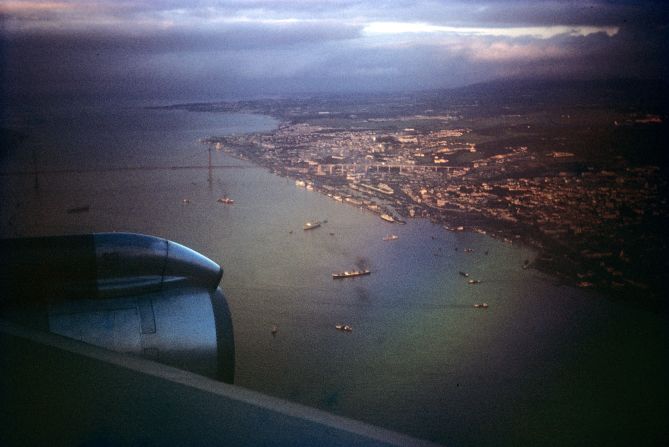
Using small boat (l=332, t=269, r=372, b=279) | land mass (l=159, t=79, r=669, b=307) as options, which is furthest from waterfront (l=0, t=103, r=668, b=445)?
land mass (l=159, t=79, r=669, b=307)

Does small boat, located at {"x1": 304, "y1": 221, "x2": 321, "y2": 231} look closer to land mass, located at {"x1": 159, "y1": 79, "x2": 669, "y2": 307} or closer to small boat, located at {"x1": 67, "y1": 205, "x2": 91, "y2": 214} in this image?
land mass, located at {"x1": 159, "y1": 79, "x2": 669, "y2": 307}

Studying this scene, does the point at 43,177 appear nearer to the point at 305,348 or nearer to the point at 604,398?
the point at 305,348

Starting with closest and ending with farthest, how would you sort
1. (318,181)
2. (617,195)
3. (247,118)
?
(617,195), (318,181), (247,118)

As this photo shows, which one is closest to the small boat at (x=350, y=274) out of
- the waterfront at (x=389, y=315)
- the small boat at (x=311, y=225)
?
the waterfront at (x=389, y=315)

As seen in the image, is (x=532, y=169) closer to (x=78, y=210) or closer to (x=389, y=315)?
(x=389, y=315)

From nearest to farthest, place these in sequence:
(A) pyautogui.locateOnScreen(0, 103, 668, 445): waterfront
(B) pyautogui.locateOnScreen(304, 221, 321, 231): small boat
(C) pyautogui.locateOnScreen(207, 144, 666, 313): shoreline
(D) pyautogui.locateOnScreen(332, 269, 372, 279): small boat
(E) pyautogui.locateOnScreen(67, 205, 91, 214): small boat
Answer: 1. (A) pyautogui.locateOnScreen(0, 103, 668, 445): waterfront
2. (C) pyautogui.locateOnScreen(207, 144, 666, 313): shoreline
3. (D) pyautogui.locateOnScreen(332, 269, 372, 279): small boat
4. (E) pyautogui.locateOnScreen(67, 205, 91, 214): small boat
5. (B) pyautogui.locateOnScreen(304, 221, 321, 231): small boat

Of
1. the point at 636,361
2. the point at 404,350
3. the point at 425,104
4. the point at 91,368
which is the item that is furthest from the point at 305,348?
the point at 425,104

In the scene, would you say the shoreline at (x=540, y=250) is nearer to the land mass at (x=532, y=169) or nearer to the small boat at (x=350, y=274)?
the land mass at (x=532, y=169)
